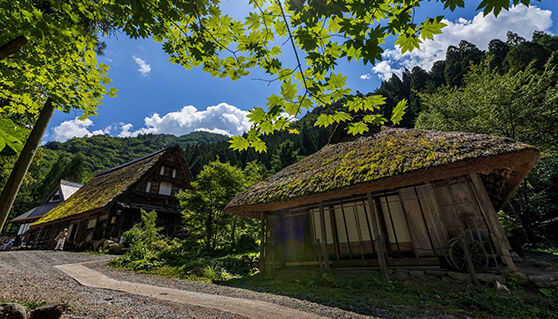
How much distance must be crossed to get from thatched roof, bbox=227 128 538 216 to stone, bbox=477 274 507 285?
2.35m

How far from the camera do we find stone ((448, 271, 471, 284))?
198 inches

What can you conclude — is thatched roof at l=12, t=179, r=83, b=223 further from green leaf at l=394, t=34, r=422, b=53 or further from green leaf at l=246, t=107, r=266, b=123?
green leaf at l=394, t=34, r=422, b=53

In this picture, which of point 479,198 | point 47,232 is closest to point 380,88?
point 479,198

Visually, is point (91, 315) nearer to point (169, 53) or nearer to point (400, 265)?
point (169, 53)

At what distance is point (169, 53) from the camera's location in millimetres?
2920

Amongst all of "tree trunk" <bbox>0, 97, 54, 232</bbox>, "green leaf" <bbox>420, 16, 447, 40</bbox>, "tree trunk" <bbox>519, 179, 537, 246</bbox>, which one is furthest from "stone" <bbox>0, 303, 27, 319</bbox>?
"tree trunk" <bbox>519, 179, 537, 246</bbox>

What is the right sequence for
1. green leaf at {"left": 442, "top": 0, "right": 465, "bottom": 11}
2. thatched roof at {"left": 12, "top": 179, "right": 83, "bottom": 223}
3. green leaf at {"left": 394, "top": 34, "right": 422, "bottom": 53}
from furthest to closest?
thatched roof at {"left": 12, "top": 179, "right": 83, "bottom": 223} → green leaf at {"left": 394, "top": 34, "right": 422, "bottom": 53} → green leaf at {"left": 442, "top": 0, "right": 465, "bottom": 11}

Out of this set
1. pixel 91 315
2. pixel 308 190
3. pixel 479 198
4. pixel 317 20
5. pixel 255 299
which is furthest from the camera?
pixel 308 190

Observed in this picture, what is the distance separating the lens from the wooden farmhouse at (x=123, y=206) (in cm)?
1436

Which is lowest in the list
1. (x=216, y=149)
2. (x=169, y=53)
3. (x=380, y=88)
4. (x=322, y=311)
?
(x=322, y=311)

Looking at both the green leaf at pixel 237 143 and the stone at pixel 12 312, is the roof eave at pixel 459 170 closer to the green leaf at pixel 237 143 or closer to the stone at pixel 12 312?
the green leaf at pixel 237 143

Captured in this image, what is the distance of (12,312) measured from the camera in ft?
8.55

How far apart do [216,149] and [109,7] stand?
45.6 m

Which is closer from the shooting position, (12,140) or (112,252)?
(12,140)
